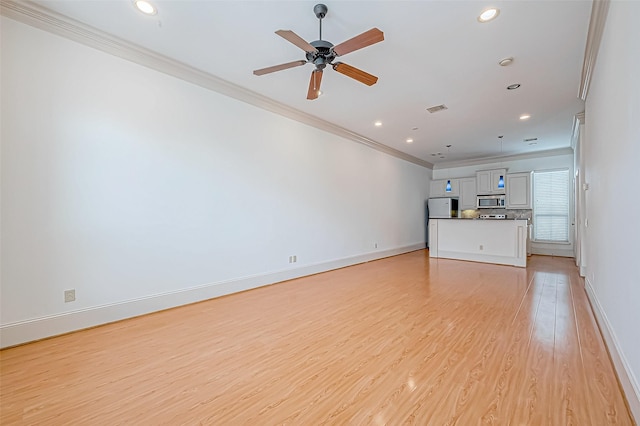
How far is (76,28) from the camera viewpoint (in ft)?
8.92

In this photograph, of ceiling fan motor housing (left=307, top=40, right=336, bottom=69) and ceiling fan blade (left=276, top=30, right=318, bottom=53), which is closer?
ceiling fan blade (left=276, top=30, right=318, bottom=53)

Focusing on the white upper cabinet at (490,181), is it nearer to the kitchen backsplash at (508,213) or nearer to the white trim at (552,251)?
the kitchen backsplash at (508,213)

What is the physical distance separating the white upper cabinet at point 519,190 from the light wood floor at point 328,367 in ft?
17.5

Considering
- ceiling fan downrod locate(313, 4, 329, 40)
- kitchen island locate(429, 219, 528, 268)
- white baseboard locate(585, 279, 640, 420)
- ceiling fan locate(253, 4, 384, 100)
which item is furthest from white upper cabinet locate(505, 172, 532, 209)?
ceiling fan downrod locate(313, 4, 329, 40)

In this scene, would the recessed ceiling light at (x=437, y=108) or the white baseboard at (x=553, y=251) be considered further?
the white baseboard at (x=553, y=251)

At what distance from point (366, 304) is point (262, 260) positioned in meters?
1.82

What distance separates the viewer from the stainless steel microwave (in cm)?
828

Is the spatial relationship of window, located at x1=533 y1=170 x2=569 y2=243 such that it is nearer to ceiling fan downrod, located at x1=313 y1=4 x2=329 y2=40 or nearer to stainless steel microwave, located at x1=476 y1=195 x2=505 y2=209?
stainless steel microwave, located at x1=476 y1=195 x2=505 y2=209

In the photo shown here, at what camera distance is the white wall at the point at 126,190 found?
2.49 meters

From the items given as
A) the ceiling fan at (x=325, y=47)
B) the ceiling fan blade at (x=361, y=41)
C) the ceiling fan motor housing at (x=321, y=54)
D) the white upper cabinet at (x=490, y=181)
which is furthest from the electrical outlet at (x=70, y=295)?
the white upper cabinet at (x=490, y=181)

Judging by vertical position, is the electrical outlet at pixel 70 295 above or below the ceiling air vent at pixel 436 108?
below

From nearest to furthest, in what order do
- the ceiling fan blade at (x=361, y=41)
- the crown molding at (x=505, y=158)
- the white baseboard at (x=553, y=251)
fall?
the ceiling fan blade at (x=361, y=41)
the white baseboard at (x=553, y=251)
the crown molding at (x=505, y=158)

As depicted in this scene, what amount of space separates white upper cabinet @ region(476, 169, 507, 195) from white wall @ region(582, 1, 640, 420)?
19.2 feet

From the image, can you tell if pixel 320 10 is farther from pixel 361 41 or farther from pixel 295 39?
pixel 361 41
